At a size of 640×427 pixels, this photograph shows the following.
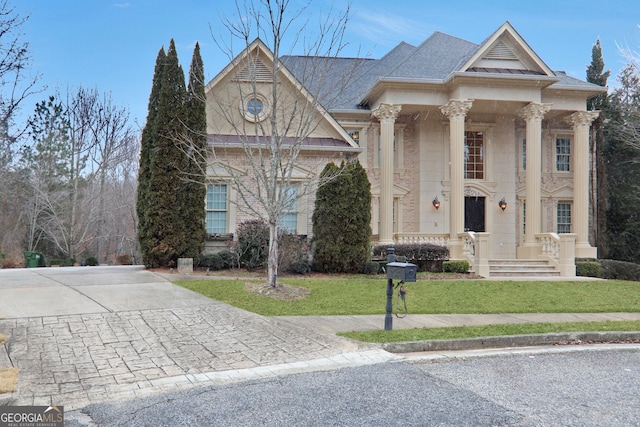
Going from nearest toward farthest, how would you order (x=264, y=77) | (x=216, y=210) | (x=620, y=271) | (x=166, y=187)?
(x=166, y=187) → (x=216, y=210) → (x=264, y=77) → (x=620, y=271)

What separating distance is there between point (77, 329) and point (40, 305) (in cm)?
190

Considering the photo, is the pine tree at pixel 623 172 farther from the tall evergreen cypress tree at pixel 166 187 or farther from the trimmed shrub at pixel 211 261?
the tall evergreen cypress tree at pixel 166 187

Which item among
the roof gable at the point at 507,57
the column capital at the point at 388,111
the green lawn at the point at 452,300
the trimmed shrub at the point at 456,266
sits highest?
the roof gable at the point at 507,57

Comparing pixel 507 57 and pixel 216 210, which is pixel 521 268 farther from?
pixel 216 210

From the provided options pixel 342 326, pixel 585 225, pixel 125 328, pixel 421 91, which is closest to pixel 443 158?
pixel 421 91

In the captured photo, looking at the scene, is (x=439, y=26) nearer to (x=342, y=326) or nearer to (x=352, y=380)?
(x=342, y=326)

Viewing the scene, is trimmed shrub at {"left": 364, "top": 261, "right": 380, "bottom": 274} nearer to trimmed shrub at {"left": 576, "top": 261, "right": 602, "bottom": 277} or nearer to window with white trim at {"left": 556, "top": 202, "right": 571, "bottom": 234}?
trimmed shrub at {"left": 576, "top": 261, "right": 602, "bottom": 277}

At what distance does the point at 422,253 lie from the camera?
1783 centimetres

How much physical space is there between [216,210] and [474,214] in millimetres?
11181

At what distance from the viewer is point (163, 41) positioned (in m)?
16.0

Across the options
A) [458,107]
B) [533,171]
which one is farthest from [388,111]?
[533,171]

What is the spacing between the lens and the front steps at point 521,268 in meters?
17.2

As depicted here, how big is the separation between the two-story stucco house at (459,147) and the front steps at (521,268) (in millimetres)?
374

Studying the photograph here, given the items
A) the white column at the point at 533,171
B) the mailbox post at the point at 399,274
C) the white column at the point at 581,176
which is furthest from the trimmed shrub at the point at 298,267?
the white column at the point at 581,176
